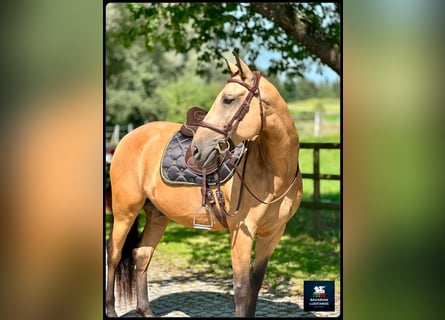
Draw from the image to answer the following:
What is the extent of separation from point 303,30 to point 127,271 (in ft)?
7.51

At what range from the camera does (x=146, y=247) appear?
3.84 meters

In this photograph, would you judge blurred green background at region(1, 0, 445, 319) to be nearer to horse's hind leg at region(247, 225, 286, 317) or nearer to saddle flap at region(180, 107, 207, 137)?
horse's hind leg at region(247, 225, 286, 317)

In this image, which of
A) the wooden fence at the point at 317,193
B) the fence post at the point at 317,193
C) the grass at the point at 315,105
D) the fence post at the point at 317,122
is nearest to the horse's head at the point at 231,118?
the wooden fence at the point at 317,193

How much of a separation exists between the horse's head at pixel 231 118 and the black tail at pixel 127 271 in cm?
122

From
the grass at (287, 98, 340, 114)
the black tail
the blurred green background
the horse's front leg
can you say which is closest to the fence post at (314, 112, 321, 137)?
the grass at (287, 98, 340, 114)

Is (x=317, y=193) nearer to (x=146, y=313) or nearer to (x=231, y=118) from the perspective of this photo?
(x=146, y=313)

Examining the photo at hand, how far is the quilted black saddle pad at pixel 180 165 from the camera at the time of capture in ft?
10.7

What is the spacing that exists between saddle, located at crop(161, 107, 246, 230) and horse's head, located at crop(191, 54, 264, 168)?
0.20 m

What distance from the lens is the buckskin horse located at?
9.39 feet

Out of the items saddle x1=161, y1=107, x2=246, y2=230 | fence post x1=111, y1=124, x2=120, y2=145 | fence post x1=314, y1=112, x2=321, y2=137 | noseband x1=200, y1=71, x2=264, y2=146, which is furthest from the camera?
fence post x1=111, y1=124, x2=120, y2=145
